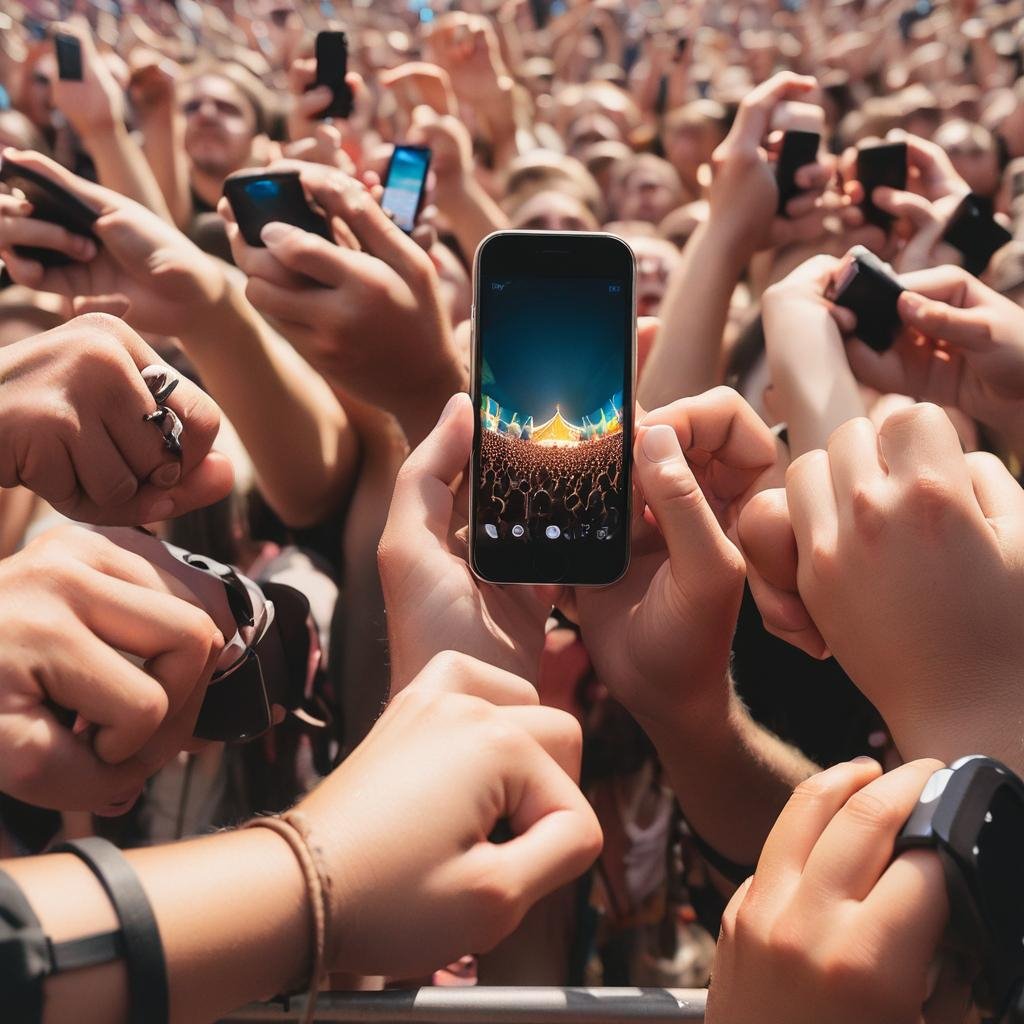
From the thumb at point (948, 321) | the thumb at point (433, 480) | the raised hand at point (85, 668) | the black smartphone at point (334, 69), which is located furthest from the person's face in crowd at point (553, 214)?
the raised hand at point (85, 668)

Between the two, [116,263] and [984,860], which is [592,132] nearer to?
[116,263]

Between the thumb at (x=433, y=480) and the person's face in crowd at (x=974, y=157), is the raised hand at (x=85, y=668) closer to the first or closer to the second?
the thumb at (x=433, y=480)

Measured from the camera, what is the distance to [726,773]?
1.31 m

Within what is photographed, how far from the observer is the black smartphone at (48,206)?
5.58 ft

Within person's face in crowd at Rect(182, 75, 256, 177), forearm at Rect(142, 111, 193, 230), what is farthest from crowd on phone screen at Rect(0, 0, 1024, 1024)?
person's face in crowd at Rect(182, 75, 256, 177)

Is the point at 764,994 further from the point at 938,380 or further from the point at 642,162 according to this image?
the point at 642,162

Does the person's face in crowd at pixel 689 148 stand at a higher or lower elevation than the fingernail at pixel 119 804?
higher

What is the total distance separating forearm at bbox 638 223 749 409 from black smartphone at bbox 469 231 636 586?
96 centimetres

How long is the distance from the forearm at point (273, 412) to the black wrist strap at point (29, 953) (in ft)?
4.41

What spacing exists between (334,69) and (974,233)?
1.70 metres

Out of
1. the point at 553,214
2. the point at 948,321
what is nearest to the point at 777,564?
the point at 948,321

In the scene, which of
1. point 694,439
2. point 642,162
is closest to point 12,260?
point 694,439

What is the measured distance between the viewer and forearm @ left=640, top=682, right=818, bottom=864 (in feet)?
4.11

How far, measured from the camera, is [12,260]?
1.77 meters
